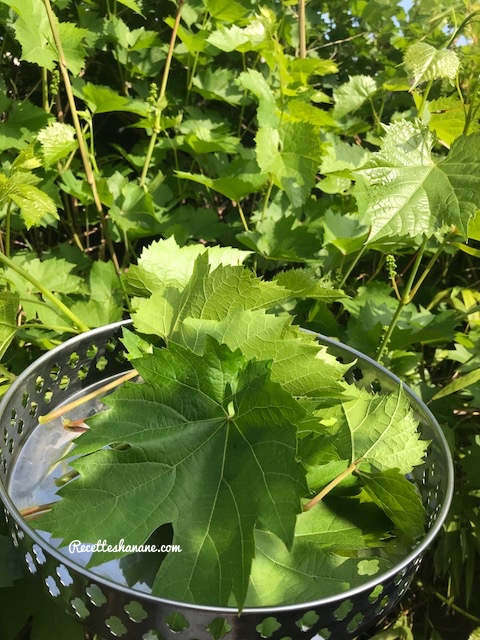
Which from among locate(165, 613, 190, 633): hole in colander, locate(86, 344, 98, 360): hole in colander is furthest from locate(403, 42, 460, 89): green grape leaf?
locate(165, 613, 190, 633): hole in colander

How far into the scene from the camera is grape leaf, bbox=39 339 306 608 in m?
0.40

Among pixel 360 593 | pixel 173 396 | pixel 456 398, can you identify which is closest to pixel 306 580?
pixel 360 593

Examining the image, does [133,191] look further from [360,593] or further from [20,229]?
[360,593]

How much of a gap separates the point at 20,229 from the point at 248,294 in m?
0.71

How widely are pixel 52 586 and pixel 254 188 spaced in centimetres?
78

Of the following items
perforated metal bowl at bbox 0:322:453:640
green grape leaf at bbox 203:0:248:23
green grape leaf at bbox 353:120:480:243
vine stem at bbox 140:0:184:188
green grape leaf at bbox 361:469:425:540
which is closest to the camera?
perforated metal bowl at bbox 0:322:453:640

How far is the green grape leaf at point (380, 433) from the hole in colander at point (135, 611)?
9.2 inches

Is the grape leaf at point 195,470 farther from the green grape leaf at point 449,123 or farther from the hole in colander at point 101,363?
the green grape leaf at point 449,123

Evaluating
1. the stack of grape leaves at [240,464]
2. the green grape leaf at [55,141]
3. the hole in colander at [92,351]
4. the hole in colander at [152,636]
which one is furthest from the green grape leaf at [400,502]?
the green grape leaf at [55,141]

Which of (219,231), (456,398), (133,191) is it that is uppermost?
(133,191)

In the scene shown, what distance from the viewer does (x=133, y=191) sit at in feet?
3.64

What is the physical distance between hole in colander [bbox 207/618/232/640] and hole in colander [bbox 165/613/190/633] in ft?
0.05

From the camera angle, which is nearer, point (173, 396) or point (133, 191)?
point (173, 396)

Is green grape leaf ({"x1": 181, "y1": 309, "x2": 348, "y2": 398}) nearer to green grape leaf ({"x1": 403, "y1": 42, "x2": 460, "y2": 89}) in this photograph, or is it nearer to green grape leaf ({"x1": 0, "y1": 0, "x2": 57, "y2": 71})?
green grape leaf ({"x1": 403, "y1": 42, "x2": 460, "y2": 89})
